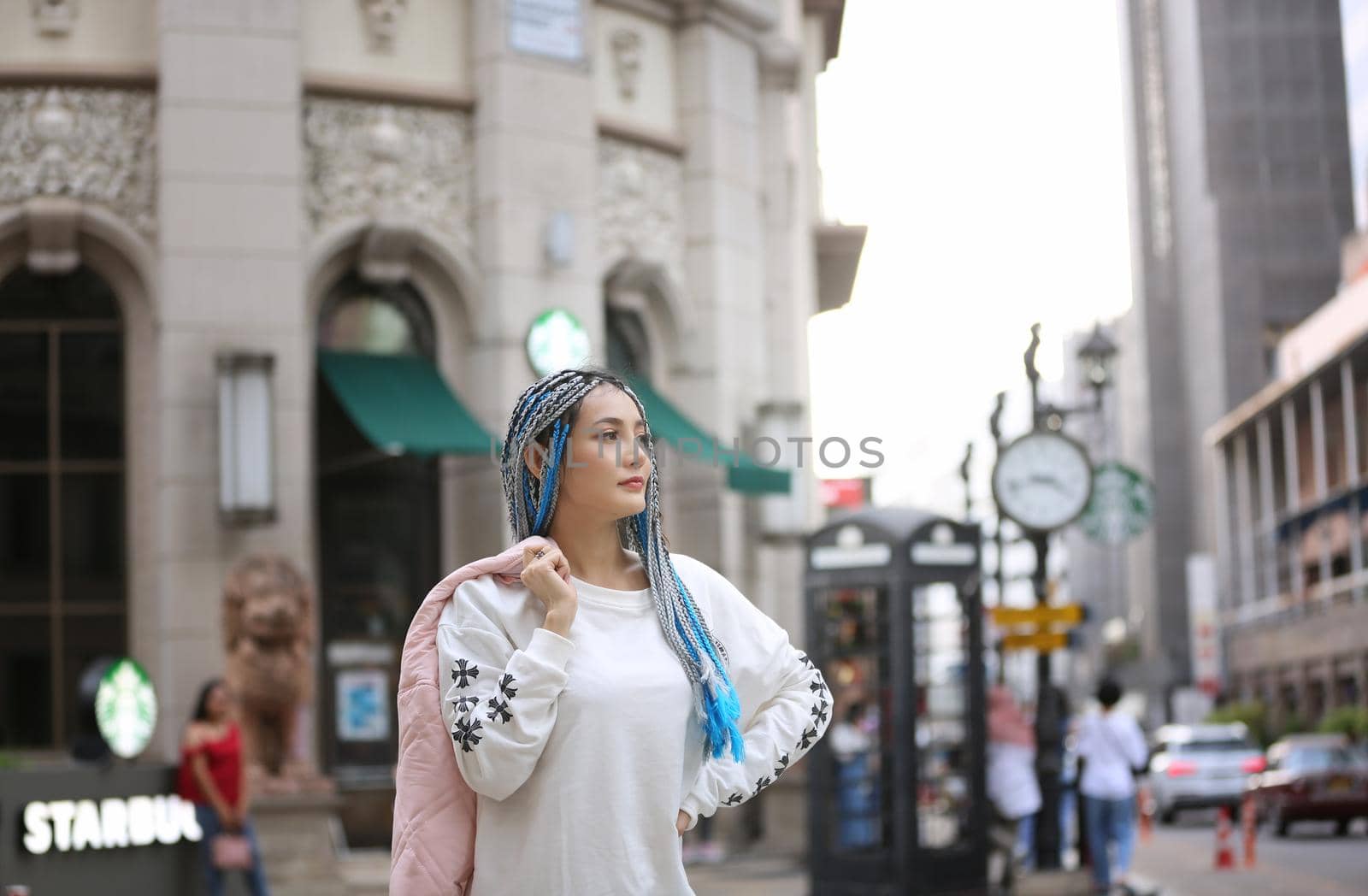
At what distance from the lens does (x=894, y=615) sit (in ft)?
50.2

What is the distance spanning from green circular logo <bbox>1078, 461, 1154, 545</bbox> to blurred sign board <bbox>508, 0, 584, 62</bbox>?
25.4ft

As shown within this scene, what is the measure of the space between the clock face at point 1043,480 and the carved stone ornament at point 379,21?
7.39m

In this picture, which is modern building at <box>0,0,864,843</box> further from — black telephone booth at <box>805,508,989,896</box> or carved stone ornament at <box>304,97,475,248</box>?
black telephone booth at <box>805,508,989,896</box>

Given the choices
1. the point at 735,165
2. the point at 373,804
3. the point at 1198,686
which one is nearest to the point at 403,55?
the point at 735,165

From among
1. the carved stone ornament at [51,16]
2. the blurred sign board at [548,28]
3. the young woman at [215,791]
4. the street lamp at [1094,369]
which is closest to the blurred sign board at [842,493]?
the street lamp at [1094,369]

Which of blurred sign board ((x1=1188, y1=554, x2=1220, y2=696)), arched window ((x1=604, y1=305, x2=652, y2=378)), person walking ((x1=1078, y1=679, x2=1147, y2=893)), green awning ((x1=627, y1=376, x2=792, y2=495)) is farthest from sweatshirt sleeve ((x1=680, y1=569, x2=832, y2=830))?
blurred sign board ((x1=1188, y1=554, x2=1220, y2=696))

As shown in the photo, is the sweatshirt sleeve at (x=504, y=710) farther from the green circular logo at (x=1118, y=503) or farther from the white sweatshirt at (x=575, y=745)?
the green circular logo at (x=1118, y=503)

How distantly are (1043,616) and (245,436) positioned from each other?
736 cm

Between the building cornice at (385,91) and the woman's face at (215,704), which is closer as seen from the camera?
the woman's face at (215,704)

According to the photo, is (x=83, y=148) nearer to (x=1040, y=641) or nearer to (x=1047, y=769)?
(x=1040, y=641)

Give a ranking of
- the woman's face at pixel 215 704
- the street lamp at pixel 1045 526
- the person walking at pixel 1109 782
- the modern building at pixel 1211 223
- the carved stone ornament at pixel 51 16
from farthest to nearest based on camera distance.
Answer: the modern building at pixel 1211 223 < the carved stone ornament at pixel 51 16 < the street lamp at pixel 1045 526 < the person walking at pixel 1109 782 < the woman's face at pixel 215 704

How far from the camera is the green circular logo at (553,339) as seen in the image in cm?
1972

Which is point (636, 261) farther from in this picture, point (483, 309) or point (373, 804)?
point (373, 804)

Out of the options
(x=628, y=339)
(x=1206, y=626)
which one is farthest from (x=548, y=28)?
(x=1206, y=626)
